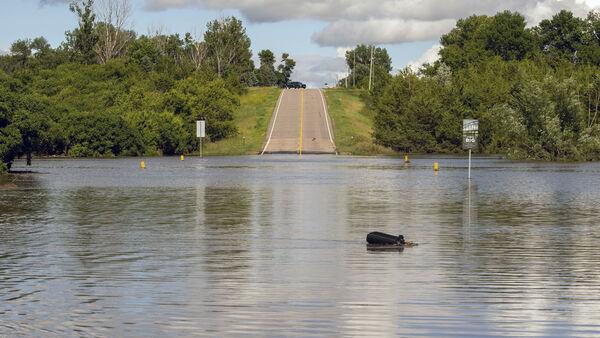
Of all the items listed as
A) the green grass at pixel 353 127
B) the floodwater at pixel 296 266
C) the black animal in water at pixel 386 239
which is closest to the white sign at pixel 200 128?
the green grass at pixel 353 127

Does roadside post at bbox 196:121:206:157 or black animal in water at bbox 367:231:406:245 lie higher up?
roadside post at bbox 196:121:206:157

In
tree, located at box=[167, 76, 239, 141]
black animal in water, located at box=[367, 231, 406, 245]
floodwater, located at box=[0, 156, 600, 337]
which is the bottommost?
floodwater, located at box=[0, 156, 600, 337]

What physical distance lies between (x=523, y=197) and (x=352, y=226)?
18.9 m

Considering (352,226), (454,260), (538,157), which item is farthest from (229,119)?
(454,260)

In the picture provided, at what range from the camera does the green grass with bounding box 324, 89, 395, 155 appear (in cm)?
14575

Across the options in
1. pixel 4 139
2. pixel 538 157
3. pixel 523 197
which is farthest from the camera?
pixel 538 157

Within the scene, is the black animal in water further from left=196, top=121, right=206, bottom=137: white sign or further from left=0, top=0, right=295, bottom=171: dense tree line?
left=196, top=121, right=206, bottom=137: white sign

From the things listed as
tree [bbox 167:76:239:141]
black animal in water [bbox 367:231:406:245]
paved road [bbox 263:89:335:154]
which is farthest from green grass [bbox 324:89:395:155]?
black animal in water [bbox 367:231:406:245]

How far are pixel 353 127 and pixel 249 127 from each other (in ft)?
54.9

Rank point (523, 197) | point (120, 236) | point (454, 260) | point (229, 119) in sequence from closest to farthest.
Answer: point (454, 260) < point (120, 236) < point (523, 197) < point (229, 119)

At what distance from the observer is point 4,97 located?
71.4m

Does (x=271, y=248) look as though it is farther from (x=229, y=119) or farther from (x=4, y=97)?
(x=229, y=119)

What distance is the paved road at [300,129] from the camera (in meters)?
144

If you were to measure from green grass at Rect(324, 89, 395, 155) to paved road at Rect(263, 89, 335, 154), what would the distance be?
1.45 m
